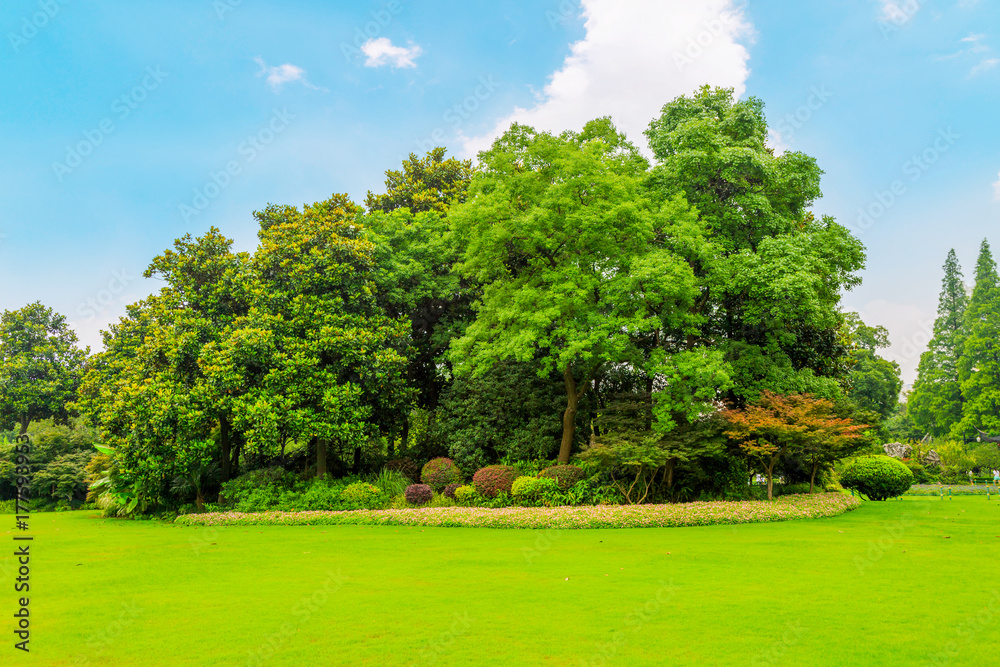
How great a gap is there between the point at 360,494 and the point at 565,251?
33.5 ft

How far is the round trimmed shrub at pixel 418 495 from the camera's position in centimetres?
1809

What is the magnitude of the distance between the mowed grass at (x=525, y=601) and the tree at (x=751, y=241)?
23.1 ft

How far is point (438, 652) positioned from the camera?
5.21 meters

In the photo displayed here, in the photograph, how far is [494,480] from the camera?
18.1m

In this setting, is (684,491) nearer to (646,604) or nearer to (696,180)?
(696,180)

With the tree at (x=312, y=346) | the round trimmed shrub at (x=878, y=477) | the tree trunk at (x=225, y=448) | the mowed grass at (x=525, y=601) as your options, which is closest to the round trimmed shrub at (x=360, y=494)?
the tree at (x=312, y=346)

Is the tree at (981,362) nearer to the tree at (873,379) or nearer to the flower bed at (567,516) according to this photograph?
the tree at (873,379)

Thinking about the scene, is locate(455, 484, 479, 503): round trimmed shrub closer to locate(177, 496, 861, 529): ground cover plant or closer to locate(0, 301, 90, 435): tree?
locate(177, 496, 861, 529): ground cover plant

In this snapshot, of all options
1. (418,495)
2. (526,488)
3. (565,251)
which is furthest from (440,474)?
(565,251)

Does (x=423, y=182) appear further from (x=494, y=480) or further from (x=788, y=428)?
(x=788, y=428)

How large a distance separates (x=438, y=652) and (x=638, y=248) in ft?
48.5

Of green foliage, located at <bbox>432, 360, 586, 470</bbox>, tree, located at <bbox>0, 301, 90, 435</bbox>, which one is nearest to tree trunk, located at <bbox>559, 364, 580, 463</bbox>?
green foliage, located at <bbox>432, 360, 586, 470</bbox>

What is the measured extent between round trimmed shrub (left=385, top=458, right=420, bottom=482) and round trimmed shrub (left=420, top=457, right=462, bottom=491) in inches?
37.3

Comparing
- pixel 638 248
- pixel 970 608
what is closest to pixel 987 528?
pixel 970 608
